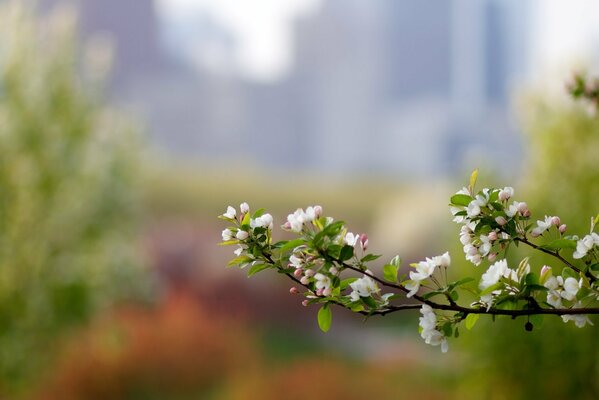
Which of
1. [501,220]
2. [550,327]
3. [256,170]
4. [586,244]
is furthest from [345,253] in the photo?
[256,170]

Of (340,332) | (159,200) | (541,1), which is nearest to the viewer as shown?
(340,332)

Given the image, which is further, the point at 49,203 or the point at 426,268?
the point at 49,203

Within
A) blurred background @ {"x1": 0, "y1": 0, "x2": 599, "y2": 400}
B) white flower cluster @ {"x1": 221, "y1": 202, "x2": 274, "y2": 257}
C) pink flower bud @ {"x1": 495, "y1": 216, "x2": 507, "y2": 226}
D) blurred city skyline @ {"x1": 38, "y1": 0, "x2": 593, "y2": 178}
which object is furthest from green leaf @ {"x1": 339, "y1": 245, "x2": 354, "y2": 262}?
blurred city skyline @ {"x1": 38, "y1": 0, "x2": 593, "y2": 178}

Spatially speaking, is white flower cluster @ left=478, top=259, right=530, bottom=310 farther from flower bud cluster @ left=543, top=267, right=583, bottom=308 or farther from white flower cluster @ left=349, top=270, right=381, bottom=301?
white flower cluster @ left=349, top=270, right=381, bottom=301

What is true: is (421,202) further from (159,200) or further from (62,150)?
(62,150)

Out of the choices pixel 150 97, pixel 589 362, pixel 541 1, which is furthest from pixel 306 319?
pixel 541 1

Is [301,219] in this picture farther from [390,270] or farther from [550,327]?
[550,327]
